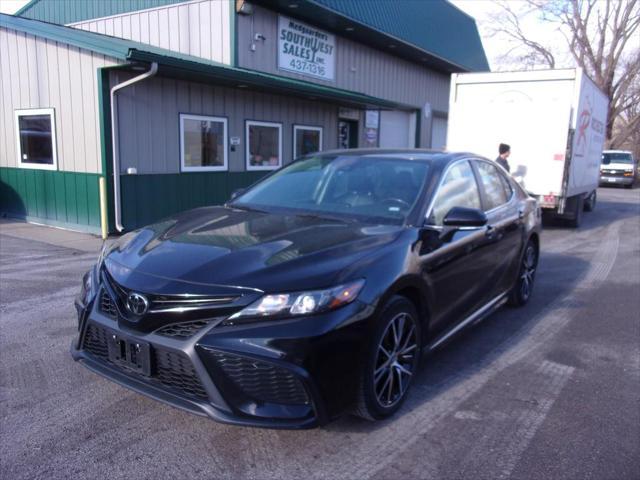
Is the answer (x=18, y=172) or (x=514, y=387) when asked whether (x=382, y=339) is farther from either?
(x=18, y=172)

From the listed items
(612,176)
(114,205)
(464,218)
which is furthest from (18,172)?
(612,176)

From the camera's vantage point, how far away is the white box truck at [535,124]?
423 inches

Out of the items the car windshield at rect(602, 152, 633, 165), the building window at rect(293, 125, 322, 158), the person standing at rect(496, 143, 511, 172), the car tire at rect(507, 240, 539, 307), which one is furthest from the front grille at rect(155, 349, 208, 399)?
the car windshield at rect(602, 152, 633, 165)

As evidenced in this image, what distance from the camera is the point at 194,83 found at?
10391 millimetres

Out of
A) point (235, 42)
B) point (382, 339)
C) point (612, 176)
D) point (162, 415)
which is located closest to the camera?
point (382, 339)

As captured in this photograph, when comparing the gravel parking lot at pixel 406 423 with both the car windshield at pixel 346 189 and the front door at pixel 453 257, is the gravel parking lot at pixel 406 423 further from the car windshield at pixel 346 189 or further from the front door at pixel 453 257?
the car windshield at pixel 346 189

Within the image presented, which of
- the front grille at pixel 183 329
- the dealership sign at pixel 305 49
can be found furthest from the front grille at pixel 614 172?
the front grille at pixel 183 329

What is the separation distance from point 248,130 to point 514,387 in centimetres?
913

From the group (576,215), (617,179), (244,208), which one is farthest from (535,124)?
(617,179)

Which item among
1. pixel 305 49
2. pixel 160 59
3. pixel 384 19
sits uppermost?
pixel 384 19

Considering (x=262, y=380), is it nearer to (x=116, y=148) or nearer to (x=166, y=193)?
(x=116, y=148)

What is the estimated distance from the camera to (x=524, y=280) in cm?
587

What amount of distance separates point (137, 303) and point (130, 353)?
27 centimetres

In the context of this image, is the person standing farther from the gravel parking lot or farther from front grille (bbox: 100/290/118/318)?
front grille (bbox: 100/290/118/318)
